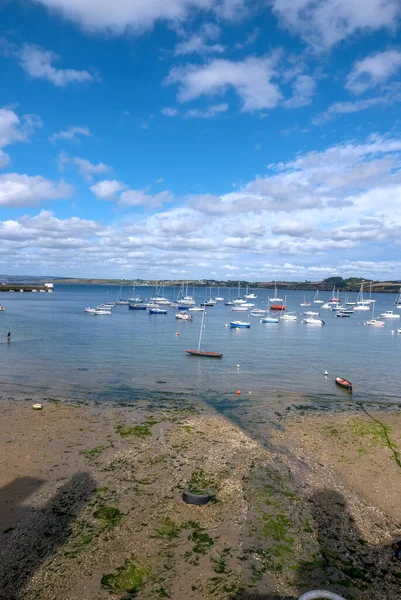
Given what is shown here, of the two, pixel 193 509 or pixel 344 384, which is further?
pixel 344 384

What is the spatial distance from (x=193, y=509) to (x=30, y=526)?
19.4 feet

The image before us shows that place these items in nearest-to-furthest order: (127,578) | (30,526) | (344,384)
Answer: (127,578) → (30,526) → (344,384)

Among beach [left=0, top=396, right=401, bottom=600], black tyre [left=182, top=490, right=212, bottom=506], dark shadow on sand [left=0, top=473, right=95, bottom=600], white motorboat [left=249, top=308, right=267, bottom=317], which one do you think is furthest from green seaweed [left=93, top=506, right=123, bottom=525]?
white motorboat [left=249, top=308, right=267, bottom=317]

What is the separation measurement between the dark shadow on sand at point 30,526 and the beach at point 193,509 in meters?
0.05

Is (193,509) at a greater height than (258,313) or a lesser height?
lesser

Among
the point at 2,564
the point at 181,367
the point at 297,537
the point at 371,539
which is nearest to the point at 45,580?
the point at 2,564

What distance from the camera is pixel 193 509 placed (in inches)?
606

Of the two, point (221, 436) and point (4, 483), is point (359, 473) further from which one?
point (4, 483)

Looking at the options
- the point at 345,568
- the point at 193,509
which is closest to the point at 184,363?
the point at 193,509

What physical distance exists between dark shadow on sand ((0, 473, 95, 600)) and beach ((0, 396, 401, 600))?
55 mm

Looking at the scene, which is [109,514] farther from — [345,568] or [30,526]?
[345,568]

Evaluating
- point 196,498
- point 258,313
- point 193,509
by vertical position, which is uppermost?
point 258,313

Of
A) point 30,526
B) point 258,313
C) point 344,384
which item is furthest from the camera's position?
point 258,313

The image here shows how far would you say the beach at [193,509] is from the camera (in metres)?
11.7
